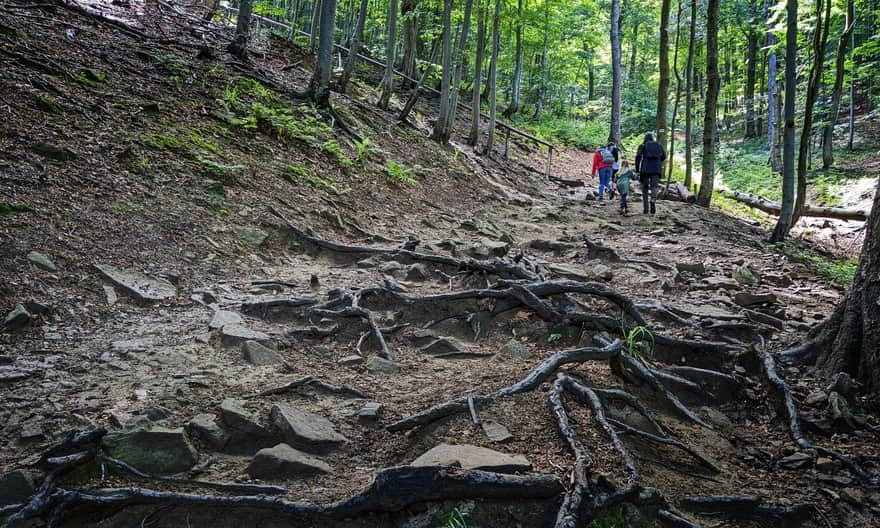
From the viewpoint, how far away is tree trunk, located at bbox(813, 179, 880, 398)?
3.96 m

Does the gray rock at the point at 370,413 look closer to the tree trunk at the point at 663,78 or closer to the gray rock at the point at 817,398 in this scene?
the gray rock at the point at 817,398

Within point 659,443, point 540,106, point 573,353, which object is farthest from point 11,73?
point 540,106

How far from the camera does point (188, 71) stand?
40.7 feet

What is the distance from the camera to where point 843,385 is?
4027mm

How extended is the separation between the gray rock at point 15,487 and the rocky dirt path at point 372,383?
0.25 meters

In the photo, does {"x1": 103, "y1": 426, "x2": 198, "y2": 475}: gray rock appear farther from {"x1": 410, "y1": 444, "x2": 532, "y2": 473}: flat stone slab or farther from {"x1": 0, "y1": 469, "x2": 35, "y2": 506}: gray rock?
{"x1": 410, "y1": 444, "x2": 532, "y2": 473}: flat stone slab

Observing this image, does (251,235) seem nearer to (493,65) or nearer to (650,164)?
(650,164)

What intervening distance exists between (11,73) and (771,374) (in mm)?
11072

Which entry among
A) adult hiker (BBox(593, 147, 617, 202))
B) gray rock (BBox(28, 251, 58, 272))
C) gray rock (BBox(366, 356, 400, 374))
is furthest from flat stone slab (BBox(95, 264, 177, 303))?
adult hiker (BBox(593, 147, 617, 202))

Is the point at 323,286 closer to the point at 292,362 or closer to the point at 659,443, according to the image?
the point at 292,362

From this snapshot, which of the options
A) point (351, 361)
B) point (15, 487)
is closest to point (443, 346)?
point (351, 361)

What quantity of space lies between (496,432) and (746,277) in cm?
589

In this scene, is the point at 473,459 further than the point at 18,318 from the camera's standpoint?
No

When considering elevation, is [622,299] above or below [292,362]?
above
